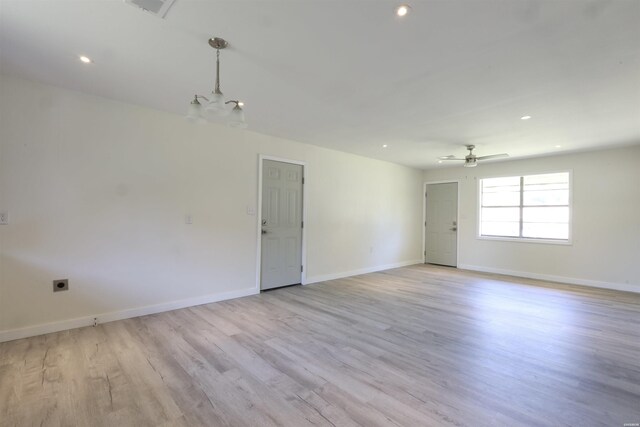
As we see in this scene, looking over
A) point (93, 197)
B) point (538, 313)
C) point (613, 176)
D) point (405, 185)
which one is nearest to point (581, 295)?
point (538, 313)

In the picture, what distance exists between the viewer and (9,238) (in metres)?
2.82

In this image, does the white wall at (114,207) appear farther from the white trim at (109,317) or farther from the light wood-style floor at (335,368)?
the light wood-style floor at (335,368)

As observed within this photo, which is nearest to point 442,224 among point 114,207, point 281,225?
point 281,225

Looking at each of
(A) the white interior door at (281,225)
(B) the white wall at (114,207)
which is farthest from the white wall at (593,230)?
(B) the white wall at (114,207)

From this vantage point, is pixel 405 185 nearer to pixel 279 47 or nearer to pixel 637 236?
pixel 637 236

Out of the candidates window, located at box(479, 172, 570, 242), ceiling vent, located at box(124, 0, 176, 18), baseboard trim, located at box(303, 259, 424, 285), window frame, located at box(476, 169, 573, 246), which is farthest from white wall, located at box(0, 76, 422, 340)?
window, located at box(479, 172, 570, 242)

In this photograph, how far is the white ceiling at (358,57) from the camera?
1.87 metres

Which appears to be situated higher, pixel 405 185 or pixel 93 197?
pixel 405 185

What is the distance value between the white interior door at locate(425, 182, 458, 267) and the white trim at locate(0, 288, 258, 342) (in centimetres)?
524

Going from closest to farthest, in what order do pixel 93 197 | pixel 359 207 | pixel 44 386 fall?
pixel 44 386
pixel 93 197
pixel 359 207

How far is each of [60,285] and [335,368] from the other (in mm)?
2941

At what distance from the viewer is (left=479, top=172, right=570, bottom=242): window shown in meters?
5.82

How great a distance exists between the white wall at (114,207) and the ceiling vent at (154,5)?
1.96 meters

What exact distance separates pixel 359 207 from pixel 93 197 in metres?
4.47
